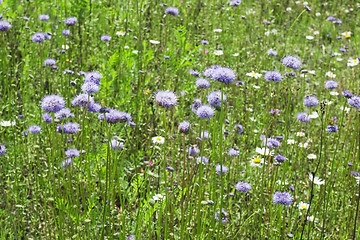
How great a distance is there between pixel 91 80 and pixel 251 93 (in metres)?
2.23

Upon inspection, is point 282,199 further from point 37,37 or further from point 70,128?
point 37,37

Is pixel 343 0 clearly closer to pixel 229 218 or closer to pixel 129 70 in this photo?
pixel 129 70

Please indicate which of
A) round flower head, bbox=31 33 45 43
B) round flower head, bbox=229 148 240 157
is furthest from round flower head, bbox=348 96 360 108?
round flower head, bbox=31 33 45 43

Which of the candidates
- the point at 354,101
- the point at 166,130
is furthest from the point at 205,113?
the point at 354,101

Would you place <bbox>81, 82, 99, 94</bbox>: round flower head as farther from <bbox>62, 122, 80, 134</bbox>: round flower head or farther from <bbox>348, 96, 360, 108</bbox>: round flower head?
<bbox>348, 96, 360, 108</bbox>: round flower head

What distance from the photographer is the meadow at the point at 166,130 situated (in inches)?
78.2

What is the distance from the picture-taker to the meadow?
199 cm

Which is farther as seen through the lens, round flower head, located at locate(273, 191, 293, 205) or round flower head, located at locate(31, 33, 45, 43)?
round flower head, located at locate(31, 33, 45, 43)

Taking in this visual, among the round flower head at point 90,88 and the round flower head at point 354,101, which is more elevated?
the round flower head at point 90,88

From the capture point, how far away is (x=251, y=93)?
3.72m

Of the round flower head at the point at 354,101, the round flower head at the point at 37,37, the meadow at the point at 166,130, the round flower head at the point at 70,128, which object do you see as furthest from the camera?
the round flower head at the point at 37,37

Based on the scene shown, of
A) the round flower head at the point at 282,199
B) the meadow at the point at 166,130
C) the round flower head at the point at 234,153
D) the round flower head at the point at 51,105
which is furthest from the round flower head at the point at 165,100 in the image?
the round flower head at the point at 234,153

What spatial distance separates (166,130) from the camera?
162cm

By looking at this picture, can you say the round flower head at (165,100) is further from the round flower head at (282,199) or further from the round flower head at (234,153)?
the round flower head at (234,153)
